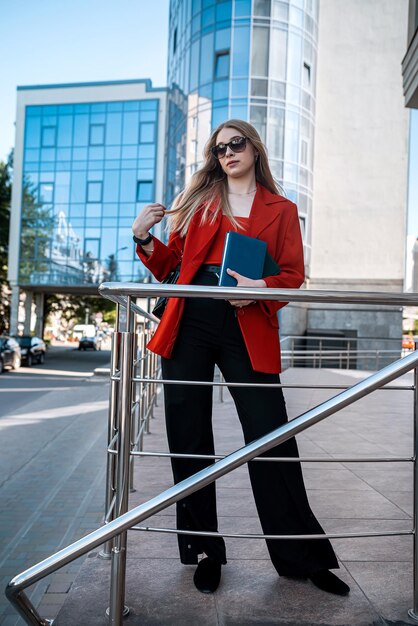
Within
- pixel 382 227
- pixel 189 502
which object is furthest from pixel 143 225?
pixel 382 227

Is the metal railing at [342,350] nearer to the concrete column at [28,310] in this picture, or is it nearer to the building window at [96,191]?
the building window at [96,191]

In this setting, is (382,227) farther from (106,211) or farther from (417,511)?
(417,511)

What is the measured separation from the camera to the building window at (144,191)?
35100 mm

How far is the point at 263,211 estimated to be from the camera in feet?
8.84

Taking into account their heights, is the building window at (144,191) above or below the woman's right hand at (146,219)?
above

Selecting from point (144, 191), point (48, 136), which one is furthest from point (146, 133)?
point (48, 136)

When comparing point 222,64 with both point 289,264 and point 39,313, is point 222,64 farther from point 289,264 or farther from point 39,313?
point 289,264

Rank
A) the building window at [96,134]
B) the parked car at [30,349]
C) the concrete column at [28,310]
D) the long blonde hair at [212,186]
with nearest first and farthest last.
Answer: the long blonde hair at [212,186]
the parked car at [30,349]
the building window at [96,134]
the concrete column at [28,310]

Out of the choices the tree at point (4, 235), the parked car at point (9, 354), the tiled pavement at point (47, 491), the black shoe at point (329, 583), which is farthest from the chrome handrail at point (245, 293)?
the tree at point (4, 235)

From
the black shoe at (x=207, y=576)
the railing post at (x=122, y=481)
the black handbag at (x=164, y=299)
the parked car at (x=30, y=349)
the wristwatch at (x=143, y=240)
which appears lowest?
the parked car at (x=30, y=349)

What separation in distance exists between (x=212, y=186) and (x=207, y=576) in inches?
66.6

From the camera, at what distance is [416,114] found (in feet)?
42.2

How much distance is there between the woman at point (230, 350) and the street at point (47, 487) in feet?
3.06

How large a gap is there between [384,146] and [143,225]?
90.9 ft
